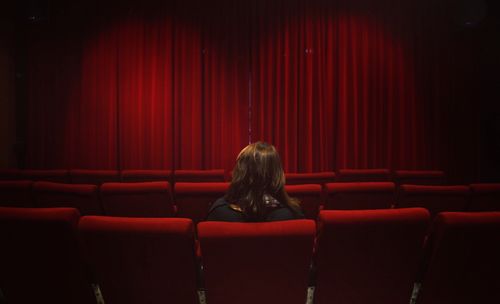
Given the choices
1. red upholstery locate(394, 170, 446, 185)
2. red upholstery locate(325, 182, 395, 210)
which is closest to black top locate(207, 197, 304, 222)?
red upholstery locate(325, 182, 395, 210)

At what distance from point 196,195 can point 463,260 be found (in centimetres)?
181

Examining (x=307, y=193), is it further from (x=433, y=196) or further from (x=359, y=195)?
(x=433, y=196)

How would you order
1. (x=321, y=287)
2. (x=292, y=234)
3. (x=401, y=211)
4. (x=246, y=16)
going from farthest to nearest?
(x=246, y=16) < (x=321, y=287) < (x=401, y=211) < (x=292, y=234)

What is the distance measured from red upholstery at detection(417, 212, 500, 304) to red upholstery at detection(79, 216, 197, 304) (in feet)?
3.69

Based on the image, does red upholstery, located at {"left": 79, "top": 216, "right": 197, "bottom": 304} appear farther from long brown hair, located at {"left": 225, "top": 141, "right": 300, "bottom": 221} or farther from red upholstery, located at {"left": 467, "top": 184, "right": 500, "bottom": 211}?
red upholstery, located at {"left": 467, "top": 184, "right": 500, "bottom": 211}

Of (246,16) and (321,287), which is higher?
(246,16)

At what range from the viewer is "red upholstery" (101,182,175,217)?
2.70 m

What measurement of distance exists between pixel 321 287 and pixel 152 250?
0.84 meters

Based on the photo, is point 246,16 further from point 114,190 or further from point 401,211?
point 401,211

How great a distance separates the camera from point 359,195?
2.74 metres

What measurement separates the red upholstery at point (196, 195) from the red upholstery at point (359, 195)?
0.84 metres

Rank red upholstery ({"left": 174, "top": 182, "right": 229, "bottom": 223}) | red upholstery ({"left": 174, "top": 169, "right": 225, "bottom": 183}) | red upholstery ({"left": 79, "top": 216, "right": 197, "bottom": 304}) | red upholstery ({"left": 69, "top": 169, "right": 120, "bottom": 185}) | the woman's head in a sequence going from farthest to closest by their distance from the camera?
1. red upholstery ({"left": 69, "top": 169, "right": 120, "bottom": 185})
2. red upholstery ({"left": 174, "top": 169, "right": 225, "bottom": 183})
3. red upholstery ({"left": 174, "top": 182, "right": 229, "bottom": 223})
4. the woman's head
5. red upholstery ({"left": 79, "top": 216, "right": 197, "bottom": 304})

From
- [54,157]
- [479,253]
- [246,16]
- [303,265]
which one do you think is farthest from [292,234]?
[54,157]

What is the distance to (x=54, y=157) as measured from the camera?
671cm
